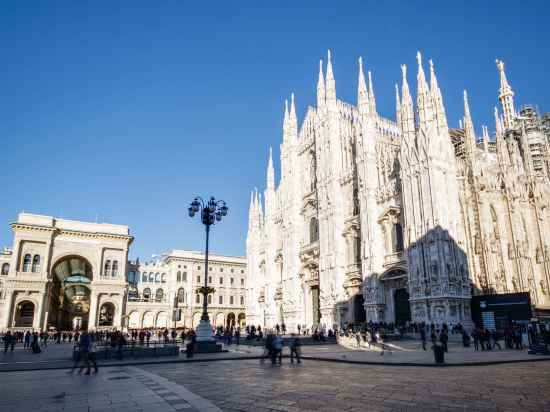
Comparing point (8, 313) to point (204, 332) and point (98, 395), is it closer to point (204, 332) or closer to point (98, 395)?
point (204, 332)

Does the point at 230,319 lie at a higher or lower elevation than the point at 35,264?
lower

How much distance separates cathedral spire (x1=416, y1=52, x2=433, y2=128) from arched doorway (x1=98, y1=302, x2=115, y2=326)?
42726 mm

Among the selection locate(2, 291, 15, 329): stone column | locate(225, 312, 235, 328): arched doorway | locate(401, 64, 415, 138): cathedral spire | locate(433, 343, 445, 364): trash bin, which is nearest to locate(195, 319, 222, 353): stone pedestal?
locate(433, 343, 445, 364): trash bin

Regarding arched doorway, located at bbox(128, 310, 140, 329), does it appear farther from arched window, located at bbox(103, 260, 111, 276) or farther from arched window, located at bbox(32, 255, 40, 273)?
arched window, located at bbox(32, 255, 40, 273)

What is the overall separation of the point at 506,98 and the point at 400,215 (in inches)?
1261

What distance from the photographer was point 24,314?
4628 cm

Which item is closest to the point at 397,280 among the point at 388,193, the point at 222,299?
the point at 388,193

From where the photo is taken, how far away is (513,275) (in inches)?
1355

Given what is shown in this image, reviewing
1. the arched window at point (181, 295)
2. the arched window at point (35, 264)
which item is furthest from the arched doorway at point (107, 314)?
the arched window at point (181, 295)

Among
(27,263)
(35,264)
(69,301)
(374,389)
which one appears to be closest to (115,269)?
(35,264)

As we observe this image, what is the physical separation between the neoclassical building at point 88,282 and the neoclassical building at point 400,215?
565 inches

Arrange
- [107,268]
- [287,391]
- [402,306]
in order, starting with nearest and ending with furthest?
1. [287,391]
2. [402,306]
3. [107,268]

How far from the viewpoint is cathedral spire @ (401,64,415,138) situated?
3116 centimetres

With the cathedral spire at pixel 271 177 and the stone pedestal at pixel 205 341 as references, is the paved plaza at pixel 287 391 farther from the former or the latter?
the cathedral spire at pixel 271 177
